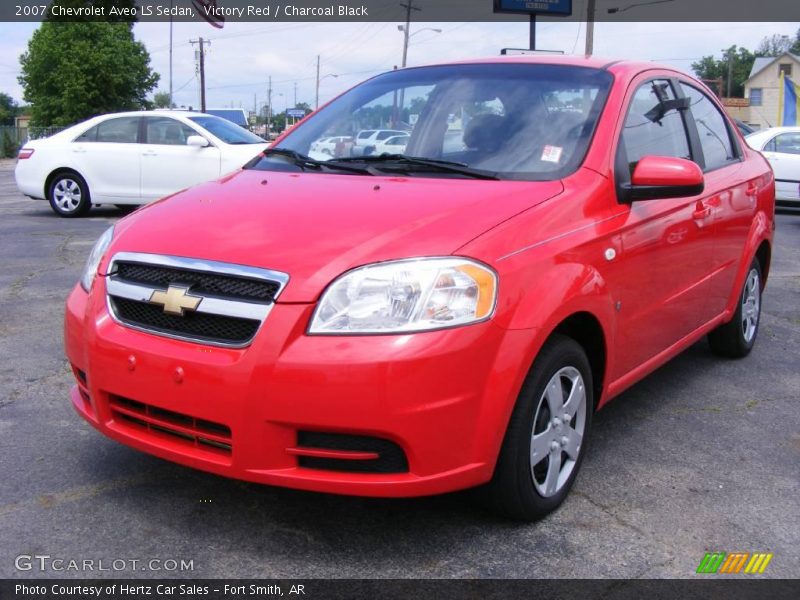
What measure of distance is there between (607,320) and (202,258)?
1.49 m

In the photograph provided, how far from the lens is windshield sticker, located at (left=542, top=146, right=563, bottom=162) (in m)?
3.37

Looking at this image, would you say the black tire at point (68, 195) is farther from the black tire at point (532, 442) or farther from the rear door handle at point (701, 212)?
the black tire at point (532, 442)

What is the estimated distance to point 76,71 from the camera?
50438 mm

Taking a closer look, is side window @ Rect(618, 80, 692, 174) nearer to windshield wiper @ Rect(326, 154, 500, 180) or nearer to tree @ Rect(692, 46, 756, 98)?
windshield wiper @ Rect(326, 154, 500, 180)

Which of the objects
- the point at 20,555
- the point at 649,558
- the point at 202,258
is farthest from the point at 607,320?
the point at 20,555

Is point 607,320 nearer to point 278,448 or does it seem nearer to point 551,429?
point 551,429

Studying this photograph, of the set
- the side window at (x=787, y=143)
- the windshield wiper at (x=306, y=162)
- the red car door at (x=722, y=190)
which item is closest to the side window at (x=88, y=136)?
the windshield wiper at (x=306, y=162)

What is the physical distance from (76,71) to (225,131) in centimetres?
4310

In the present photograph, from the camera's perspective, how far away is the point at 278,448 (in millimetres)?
2596

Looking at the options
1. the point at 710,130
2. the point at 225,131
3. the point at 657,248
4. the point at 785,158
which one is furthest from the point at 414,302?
the point at 785,158

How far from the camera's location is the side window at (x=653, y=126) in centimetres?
368

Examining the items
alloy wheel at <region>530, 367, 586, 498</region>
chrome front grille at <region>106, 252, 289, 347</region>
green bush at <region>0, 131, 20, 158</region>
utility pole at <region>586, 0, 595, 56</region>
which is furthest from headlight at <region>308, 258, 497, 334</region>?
green bush at <region>0, 131, 20, 158</region>

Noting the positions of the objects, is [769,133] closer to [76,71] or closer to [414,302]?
[414,302]

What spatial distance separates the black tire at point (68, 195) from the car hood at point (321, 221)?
9.41m
